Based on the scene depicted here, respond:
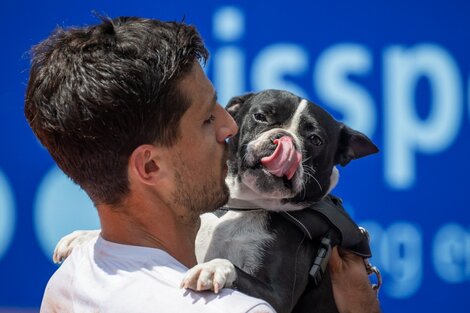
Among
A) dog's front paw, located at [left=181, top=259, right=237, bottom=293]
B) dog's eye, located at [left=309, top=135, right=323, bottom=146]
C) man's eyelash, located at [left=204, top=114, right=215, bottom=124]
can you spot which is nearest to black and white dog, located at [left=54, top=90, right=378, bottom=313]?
dog's eye, located at [left=309, top=135, right=323, bottom=146]

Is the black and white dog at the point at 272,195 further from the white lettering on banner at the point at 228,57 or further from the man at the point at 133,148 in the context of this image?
the white lettering on banner at the point at 228,57

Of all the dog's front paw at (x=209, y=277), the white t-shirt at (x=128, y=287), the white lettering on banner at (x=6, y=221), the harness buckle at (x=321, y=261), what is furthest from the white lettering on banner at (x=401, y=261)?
the white t-shirt at (x=128, y=287)

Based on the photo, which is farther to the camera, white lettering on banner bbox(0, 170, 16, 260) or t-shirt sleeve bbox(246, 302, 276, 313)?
white lettering on banner bbox(0, 170, 16, 260)

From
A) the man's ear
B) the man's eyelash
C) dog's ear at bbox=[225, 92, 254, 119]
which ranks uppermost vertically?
the man's eyelash

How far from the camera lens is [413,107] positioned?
3.99 m

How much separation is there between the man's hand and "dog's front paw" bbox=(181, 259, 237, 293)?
0.70 m

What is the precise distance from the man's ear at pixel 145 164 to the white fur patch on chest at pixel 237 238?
2.55 ft

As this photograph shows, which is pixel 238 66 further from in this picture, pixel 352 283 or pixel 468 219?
pixel 352 283

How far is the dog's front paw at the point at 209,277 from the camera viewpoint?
1.45 m

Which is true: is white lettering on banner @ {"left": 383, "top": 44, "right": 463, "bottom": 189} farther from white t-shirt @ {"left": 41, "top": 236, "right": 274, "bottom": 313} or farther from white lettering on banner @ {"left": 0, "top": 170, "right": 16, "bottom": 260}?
white t-shirt @ {"left": 41, "top": 236, "right": 274, "bottom": 313}

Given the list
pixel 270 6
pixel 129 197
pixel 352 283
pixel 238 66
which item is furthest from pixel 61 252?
pixel 270 6

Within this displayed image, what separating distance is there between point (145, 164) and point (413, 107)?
107 inches

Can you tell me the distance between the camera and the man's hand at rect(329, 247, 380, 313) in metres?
2.44

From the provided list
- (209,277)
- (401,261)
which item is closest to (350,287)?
(209,277)
